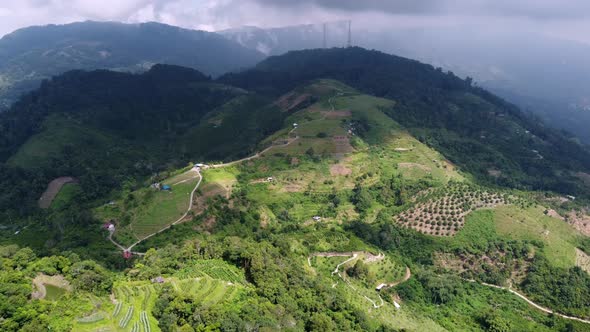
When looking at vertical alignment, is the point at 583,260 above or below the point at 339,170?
below

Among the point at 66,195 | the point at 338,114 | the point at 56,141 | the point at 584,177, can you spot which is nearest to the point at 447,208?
the point at 338,114

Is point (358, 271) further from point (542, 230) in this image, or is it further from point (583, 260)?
point (583, 260)

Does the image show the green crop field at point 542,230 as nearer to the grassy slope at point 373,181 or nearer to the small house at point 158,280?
the grassy slope at point 373,181

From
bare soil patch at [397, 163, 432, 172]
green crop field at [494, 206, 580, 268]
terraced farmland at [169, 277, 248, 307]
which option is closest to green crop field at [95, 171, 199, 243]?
terraced farmland at [169, 277, 248, 307]

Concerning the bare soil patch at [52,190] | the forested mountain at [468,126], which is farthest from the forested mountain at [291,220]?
the forested mountain at [468,126]

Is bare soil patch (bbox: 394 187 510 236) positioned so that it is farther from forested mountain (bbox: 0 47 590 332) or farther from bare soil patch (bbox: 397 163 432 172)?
bare soil patch (bbox: 397 163 432 172)

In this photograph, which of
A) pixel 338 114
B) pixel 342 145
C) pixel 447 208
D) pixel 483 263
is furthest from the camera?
pixel 338 114

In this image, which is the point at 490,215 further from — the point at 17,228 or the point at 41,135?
the point at 41,135

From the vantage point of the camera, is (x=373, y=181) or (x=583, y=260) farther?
(x=373, y=181)

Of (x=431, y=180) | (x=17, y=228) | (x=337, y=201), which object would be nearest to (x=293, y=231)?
(x=337, y=201)
